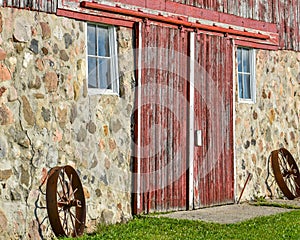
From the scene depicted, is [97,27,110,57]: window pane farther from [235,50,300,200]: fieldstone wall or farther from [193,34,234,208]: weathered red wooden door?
[235,50,300,200]: fieldstone wall

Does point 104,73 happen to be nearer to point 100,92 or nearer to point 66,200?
point 100,92

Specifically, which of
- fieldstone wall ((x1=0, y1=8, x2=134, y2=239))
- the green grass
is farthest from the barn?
the green grass

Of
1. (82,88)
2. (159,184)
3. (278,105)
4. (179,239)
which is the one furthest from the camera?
(278,105)

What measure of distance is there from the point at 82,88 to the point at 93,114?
443 mm

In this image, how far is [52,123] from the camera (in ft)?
31.1

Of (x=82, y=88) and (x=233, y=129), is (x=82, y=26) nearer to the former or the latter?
(x=82, y=88)

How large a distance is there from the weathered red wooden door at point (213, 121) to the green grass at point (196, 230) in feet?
5.77

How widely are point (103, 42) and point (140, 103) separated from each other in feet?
3.80

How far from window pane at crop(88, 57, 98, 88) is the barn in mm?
18

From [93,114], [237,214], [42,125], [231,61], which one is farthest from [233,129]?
[42,125]

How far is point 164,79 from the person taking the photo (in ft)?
37.4

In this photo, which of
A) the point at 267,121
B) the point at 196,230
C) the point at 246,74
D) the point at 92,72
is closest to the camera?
the point at 196,230

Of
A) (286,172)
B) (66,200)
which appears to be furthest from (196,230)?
(286,172)

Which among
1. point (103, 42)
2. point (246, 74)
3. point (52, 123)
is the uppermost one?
point (103, 42)
